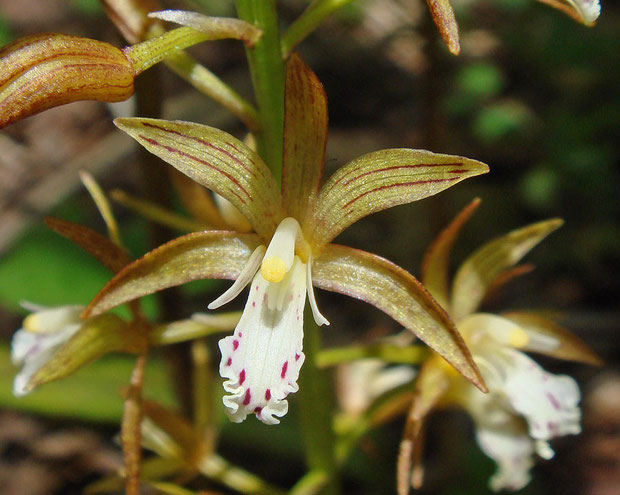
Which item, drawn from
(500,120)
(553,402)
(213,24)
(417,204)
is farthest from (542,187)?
(213,24)

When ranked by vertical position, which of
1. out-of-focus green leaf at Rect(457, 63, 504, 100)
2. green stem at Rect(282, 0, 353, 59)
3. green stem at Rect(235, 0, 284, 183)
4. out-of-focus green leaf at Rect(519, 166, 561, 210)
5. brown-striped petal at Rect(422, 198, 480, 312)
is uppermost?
out-of-focus green leaf at Rect(457, 63, 504, 100)

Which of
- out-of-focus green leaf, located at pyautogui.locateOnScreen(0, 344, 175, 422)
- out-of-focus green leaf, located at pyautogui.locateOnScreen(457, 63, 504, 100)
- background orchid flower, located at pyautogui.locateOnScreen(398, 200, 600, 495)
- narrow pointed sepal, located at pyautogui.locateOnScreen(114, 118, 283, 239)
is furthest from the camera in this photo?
out-of-focus green leaf, located at pyautogui.locateOnScreen(457, 63, 504, 100)

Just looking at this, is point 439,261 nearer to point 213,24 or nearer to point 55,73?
point 213,24

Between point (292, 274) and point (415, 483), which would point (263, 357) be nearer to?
point (292, 274)

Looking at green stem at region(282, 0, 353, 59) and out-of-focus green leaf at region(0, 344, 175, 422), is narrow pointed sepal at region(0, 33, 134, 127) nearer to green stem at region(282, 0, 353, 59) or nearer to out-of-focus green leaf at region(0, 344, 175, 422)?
green stem at region(282, 0, 353, 59)

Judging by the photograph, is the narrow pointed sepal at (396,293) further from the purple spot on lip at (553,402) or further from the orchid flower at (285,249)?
the purple spot on lip at (553,402)

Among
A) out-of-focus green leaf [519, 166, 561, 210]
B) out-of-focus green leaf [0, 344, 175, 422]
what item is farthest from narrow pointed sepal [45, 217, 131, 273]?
out-of-focus green leaf [519, 166, 561, 210]

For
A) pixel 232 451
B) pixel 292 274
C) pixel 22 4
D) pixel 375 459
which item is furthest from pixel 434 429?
pixel 22 4
